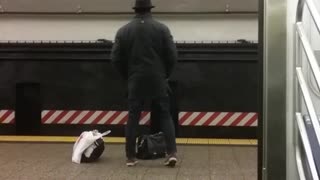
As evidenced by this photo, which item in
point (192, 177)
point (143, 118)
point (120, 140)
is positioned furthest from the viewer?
point (143, 118)

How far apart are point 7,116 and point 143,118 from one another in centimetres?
192

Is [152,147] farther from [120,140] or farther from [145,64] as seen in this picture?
[120,140]

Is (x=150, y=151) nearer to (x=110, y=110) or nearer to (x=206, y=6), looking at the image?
(x=110, y=110)

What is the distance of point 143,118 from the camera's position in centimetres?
785

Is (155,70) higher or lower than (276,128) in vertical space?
lower

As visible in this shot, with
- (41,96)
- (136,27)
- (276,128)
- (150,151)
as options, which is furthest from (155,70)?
(276,128)

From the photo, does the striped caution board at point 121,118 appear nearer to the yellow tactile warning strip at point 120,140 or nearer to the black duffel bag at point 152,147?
the yellow tactile warning strip at point 120,140

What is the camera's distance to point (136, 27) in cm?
610

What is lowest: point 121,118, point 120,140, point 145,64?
point 120,140

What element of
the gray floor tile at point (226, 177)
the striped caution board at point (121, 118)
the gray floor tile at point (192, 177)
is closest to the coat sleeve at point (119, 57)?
the gray floor tile at point (192, 177)

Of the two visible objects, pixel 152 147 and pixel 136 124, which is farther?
pixel 152 147

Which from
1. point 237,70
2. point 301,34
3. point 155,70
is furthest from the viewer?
point 237,70

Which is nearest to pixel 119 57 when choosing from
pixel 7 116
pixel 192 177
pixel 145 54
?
pixel 145 54

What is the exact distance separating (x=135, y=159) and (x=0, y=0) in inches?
131
